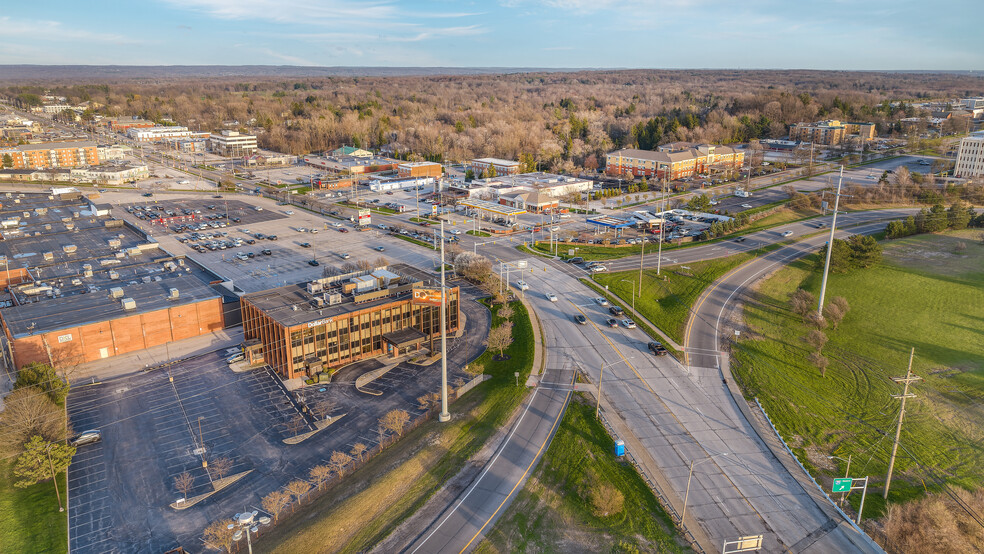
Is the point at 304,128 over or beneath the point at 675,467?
over

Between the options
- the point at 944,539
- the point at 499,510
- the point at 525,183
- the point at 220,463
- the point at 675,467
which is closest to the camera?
the point at 944,539

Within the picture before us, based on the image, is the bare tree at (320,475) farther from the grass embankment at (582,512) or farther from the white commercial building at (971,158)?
the white commercial building at (971,158)

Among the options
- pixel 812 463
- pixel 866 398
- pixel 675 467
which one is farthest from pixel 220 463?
pixel 866 398

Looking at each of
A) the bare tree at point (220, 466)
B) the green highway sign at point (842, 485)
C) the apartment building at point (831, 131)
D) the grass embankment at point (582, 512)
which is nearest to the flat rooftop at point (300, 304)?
the bare tree at point (220, 466)

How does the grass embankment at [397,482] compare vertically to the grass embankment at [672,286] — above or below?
below

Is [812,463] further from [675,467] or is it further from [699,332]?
[699,332]

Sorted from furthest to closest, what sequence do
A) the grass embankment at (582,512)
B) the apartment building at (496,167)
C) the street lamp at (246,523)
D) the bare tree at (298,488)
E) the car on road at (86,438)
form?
the apartment building at (496,167)
the car on road at (86,438)
the bare tree at (298,488)
the street lamp at (246,523)
the grass embankment at (582,512)

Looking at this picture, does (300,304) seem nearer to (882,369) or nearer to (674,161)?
(882,369)

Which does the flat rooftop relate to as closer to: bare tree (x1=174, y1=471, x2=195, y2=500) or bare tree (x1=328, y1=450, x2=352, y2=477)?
bare tree (x1=174, y1=471, x2=195, y2=500)
